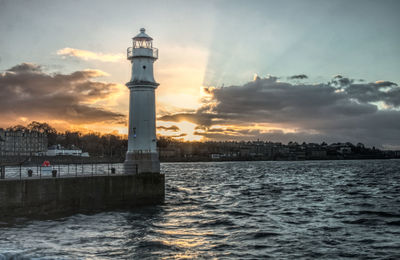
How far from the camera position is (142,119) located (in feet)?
87.4

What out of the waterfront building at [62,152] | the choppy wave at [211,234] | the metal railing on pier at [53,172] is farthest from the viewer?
the waterfront building at [62,152]

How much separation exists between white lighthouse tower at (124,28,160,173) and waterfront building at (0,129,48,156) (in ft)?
502

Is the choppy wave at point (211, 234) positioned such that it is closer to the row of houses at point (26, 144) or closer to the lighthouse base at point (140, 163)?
the lighthouse base at point (140, 163)

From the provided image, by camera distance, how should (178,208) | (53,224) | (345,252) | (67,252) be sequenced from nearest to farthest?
(67,252) → (345,252) → (53,224) → (178,208)

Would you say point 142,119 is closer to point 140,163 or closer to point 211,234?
point 140,163

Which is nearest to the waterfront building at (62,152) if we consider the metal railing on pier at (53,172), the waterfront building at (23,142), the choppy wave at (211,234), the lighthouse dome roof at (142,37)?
the waterfront building at (23,142)

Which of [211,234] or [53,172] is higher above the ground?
[53,172]

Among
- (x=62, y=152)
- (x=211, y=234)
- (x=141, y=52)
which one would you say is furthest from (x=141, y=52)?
(x=62, y=152)

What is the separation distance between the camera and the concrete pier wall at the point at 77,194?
19250 mm

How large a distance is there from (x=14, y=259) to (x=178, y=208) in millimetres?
14007

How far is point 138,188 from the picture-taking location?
25453 mm

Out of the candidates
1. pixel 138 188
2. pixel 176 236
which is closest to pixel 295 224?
pixel 176 236

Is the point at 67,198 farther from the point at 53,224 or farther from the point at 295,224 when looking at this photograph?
the point at 295,224

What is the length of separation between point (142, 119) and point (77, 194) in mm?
6999
